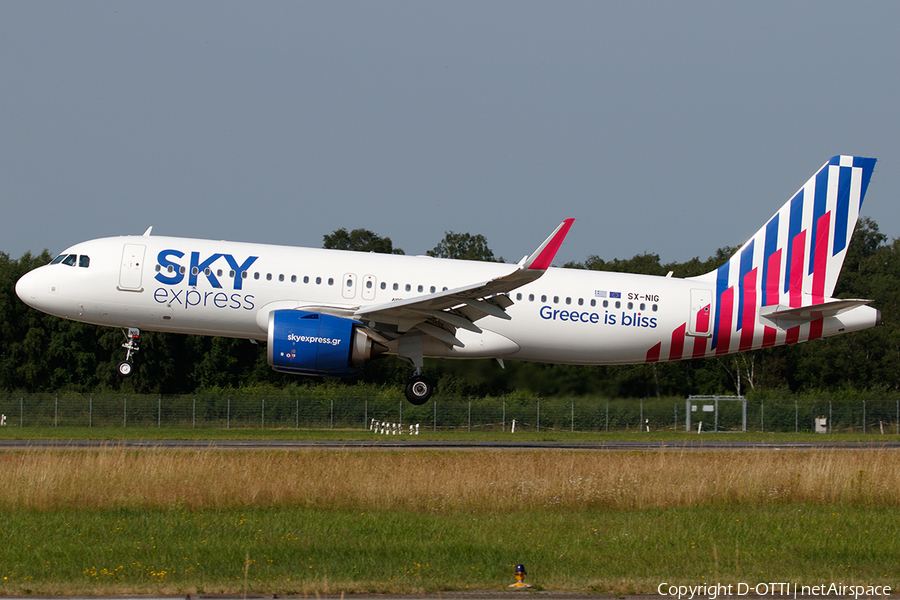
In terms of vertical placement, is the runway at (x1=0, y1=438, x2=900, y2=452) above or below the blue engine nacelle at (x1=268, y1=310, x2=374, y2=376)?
below

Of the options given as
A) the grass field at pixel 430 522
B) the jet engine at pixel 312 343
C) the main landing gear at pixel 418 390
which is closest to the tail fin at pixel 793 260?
the grass field at pixel 430 522

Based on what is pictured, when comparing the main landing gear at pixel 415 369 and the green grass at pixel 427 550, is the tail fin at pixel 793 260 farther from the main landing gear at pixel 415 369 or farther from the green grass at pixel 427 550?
the green grass at pixel 427 550

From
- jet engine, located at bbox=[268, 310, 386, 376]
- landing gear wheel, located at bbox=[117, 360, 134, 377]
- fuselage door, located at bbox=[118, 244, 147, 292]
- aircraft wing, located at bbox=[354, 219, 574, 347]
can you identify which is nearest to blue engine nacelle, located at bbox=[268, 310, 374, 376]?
jet engine, located at bbox=[268, 310, 386, 376]

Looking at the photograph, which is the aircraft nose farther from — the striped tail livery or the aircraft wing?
the striped tail livery

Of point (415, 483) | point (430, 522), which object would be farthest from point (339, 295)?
point (430, 522)

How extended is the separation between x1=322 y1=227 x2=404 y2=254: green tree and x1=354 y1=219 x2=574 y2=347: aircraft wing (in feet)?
186

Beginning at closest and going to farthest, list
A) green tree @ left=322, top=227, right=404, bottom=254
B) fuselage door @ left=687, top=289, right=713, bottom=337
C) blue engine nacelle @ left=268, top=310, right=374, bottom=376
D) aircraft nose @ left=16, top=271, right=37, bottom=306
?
blue engine nacelle @ left=268, top=310, right=374, bottom=376
aircraft nose @ left=16, top=271, right=37, bottom=306
fuselage door @ left=687, top=289, right=713, bottom=337
green tree @ left=322, top=227, right=404, bottom=254

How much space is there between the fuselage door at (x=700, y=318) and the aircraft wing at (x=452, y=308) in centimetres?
582

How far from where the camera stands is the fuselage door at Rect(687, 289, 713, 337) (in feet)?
86.2

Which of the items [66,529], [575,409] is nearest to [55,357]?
[575,409]

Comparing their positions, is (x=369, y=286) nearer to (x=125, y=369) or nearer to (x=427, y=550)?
(x=125, y=369)

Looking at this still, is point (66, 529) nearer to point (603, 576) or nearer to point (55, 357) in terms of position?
point (603, 576)

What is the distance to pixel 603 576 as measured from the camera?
10.2 meters

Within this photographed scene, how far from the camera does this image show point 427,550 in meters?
11.6
